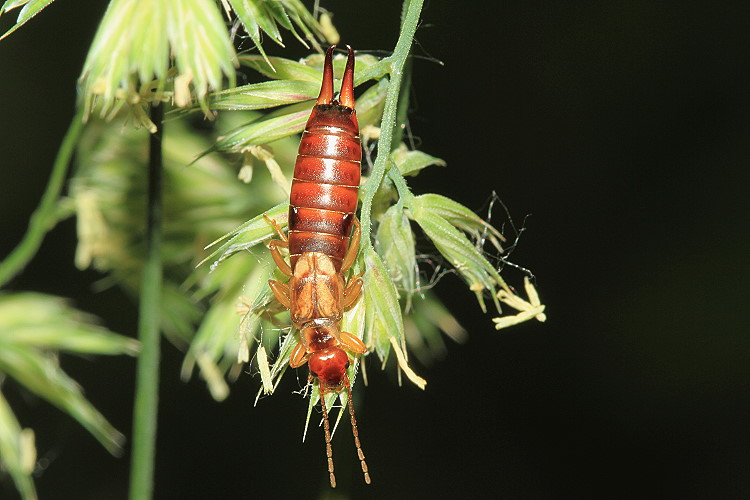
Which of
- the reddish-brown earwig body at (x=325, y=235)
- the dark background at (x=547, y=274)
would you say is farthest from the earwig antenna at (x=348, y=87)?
the dark background at (x=547, y=274)

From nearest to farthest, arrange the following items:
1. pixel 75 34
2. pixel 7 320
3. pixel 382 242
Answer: pixel 382 242, pixel 7 320, pixel 75 34

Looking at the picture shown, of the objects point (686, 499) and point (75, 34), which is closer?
point (75, 34)

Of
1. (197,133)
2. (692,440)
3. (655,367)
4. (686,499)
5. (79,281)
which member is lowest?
(686,499)

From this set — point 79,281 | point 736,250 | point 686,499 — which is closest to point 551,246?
point 736,250

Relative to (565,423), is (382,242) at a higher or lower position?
higher

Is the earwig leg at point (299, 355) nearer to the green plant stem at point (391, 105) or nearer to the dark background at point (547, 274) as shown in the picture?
the green plant stem at point (391, 105)

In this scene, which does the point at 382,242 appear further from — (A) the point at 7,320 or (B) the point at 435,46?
(B) the point at 435,46
